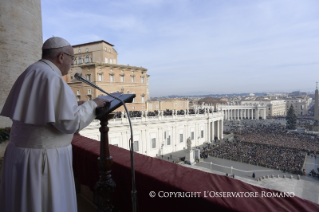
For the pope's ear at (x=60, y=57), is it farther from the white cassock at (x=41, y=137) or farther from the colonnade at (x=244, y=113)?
the colonnade at (x=244, y=113)

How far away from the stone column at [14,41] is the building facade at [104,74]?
2106 cm

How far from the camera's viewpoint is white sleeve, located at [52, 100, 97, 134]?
1565 millimetres

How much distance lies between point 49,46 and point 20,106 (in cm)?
57

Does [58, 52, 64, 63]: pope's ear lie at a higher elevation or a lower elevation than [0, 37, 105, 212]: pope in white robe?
higher

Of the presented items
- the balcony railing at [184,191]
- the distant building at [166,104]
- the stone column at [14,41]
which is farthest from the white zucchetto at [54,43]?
the distant building at [166,104]

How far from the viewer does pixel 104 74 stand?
28.6 meters

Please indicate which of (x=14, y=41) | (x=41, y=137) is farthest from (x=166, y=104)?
(x=41, y=137)

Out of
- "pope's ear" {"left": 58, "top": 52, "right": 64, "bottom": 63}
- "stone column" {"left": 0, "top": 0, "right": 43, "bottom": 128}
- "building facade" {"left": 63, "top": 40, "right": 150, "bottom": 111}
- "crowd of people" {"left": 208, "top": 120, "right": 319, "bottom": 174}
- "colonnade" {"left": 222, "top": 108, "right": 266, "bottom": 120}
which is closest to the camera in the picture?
"pope's ear" {"left": 58, "top": 52, "right": 64, "bottom": 63}

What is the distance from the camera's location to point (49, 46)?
1804 mm

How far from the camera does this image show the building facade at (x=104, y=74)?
27.8 metres

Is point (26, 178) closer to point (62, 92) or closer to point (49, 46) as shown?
point (62, 92)

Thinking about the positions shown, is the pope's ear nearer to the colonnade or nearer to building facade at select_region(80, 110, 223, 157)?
building facade at select_region(80, 110, 223, 157)

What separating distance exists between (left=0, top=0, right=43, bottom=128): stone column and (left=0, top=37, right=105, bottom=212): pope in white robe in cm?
490

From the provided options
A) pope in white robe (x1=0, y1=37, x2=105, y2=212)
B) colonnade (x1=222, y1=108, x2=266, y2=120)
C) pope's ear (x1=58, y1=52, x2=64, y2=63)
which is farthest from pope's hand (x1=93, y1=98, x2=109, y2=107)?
colonnade (x1=222, y1=108, x2=266, y2=120)
